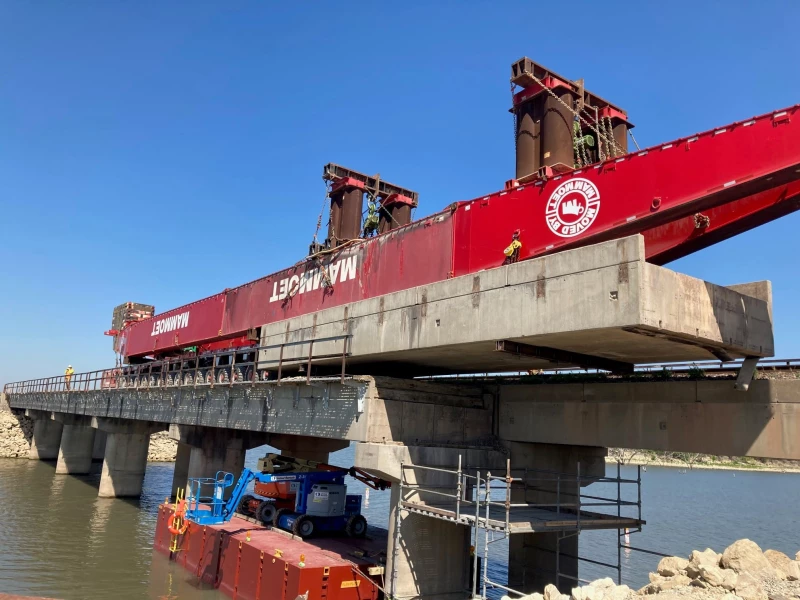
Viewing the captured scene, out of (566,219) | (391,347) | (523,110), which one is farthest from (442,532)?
(523,110)

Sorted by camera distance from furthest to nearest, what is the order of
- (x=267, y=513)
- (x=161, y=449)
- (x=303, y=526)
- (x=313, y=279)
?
(x=161, y=449), (x=313, y=279), (x=267, y=513), (x=303, y=526)

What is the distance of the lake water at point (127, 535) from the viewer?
18.9m

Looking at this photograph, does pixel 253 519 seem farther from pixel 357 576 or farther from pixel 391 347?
pixel 391 347

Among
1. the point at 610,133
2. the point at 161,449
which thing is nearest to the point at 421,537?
the point at 610,133

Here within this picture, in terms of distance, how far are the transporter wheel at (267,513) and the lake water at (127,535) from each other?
109 inches

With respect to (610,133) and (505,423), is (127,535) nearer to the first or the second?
(505,423)

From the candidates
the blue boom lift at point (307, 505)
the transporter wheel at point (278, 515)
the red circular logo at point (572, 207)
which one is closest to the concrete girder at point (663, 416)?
the red circular logo at point (572, 207)

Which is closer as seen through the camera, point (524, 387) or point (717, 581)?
point (717, 581)

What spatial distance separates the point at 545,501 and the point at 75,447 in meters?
43.3

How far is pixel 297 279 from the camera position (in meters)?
22.6

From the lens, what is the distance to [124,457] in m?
37.2

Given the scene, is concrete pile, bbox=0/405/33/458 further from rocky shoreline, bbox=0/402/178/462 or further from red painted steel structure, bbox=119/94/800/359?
red painted steel structure, bbox=119/94/800/359

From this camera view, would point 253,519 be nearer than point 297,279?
Yes

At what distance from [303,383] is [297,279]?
6.20 m
